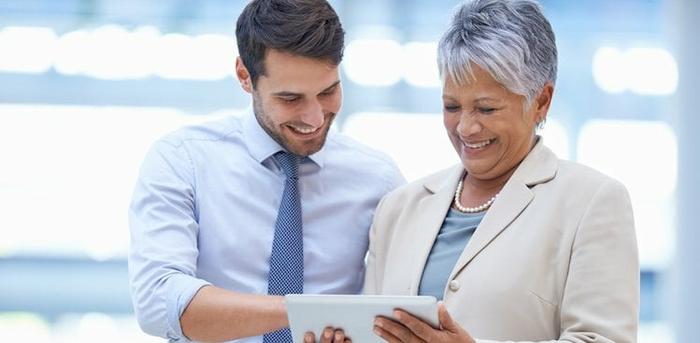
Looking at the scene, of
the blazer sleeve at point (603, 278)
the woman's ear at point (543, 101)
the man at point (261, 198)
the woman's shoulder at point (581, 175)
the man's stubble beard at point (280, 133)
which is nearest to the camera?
the blazer sleeve at point (603, 278)

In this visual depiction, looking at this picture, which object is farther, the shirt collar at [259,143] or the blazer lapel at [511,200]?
the shirt collar at [259,143]

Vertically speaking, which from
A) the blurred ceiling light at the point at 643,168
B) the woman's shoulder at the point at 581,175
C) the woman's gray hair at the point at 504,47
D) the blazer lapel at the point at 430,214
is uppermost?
the woman's gray hair at the point at 504,47

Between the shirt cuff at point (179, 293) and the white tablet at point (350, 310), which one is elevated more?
the white tablet at point (350, 310)

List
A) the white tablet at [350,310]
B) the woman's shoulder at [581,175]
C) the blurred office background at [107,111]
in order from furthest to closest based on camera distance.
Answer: the blurred office background at [107,111] → the woman's shoulder at [581,175] → the white tablet at [350,310]

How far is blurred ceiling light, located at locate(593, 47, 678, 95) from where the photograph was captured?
4.60m

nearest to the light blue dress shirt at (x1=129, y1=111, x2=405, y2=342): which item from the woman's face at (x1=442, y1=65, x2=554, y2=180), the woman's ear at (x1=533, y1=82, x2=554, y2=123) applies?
the woman's face at (x1=442, y1=65, x2=554, y2=180)

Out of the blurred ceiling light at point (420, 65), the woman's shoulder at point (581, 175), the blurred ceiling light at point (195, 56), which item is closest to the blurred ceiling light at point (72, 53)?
the blurred ceiling light at point (195, 56)

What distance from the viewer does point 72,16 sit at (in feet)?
14.5

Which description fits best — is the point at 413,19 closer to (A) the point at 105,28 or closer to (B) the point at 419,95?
(B) the point at 419,95

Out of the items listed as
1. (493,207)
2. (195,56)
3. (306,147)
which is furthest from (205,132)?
(195,56)

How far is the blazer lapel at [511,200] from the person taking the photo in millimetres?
2084

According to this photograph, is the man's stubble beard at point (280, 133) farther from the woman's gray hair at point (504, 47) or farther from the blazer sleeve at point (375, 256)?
the woman's gray hair at point (504, 47)

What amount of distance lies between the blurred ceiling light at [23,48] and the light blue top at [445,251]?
2684mm

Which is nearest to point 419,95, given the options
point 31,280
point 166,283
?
point 31,280
